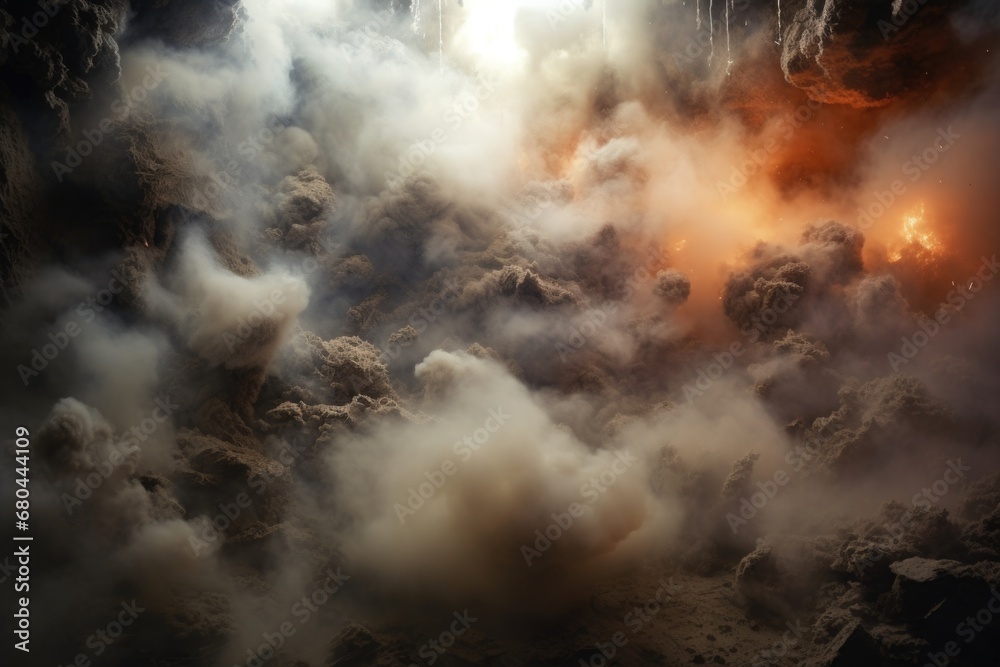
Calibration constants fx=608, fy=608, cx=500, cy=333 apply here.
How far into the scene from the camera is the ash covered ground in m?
11.5

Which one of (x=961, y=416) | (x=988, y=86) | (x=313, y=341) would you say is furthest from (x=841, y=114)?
(x=313, y=341)

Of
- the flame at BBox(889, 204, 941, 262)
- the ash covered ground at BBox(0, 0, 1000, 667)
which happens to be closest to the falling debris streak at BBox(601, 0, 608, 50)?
the ash covered ground at BBox(0, 0, 1000, 667)

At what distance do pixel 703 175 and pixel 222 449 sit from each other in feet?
60.7

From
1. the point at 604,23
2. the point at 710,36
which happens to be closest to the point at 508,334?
the point at 710,36

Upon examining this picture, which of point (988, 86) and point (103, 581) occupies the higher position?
point (988, 86)

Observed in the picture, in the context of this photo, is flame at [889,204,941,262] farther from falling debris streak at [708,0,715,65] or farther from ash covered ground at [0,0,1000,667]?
falling debris streak at [708,0,715,65]

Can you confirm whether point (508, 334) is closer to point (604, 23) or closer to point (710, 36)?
point (710, 36)

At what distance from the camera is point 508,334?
18.5 metres

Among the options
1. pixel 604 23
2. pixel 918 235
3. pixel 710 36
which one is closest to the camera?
pixel 918 235

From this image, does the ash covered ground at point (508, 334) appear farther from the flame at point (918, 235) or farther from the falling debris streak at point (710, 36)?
the falling debris streak at point (710, 36)

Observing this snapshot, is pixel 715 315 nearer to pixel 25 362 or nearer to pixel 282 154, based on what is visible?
pixel 282 154

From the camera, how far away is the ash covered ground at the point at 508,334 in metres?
11.5

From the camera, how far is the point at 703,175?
891 inches

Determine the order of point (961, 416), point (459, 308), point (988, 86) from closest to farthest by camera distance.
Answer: point (961, 416) < point (988, 86) < point (459, 308)
